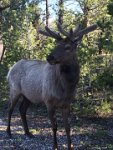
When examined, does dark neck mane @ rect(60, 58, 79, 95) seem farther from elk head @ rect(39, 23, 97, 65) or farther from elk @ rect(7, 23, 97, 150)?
elk head @ rect(39, 23, 97, 65)

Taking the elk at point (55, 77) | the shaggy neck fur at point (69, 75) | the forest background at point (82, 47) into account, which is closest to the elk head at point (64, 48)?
the elk at point (55, 77)

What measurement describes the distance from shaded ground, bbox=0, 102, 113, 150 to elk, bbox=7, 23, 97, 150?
0.36 metres

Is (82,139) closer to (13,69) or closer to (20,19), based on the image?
(13,69)

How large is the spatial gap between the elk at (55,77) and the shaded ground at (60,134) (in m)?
0.36

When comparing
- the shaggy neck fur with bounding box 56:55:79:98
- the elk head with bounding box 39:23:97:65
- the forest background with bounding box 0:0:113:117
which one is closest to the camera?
the elk head with bounding box 39:23:97:65

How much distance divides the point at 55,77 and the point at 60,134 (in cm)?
186

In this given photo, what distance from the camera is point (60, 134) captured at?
343 inches

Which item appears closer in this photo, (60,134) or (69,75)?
(69,75)

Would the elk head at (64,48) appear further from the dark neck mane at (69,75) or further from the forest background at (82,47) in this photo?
the forest background at (82,47)

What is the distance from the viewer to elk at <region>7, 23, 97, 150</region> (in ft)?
22.3

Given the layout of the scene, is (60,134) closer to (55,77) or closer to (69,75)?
(55,77)

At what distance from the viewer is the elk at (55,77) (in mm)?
6789

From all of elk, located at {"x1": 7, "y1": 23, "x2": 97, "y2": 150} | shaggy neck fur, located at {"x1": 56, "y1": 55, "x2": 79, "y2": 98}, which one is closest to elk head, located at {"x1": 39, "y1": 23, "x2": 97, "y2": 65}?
elk, located at {"x1": 7, "y1": 23, "x2": 97, "y2": 150}

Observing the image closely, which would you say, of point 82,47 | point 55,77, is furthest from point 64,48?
point 82,47
